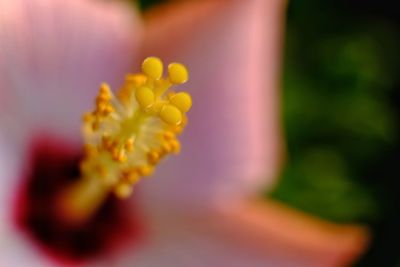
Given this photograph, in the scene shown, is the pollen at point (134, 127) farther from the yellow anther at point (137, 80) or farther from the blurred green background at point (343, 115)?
the blurred green background at point (343, 115)

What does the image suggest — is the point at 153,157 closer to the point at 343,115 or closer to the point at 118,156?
the point at 118,156

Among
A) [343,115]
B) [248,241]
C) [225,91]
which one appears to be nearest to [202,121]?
[225,91]

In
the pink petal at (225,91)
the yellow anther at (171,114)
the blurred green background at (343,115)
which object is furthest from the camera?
the blurred green background at (343,115)

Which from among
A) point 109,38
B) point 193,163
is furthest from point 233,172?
point 109,38

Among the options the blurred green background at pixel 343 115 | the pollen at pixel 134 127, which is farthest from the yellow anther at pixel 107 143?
the blurred green background at pixel 343 115

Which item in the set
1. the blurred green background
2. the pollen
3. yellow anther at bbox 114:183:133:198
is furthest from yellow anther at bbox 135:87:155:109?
the blurred green background

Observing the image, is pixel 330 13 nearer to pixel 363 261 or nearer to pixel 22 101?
pixel 363 261

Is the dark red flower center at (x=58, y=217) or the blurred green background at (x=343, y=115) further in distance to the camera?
the blurred green background at (x=343, y=115)
